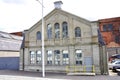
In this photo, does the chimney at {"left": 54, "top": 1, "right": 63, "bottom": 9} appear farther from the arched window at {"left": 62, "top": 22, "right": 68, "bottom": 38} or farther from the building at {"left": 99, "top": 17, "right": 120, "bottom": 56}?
the building at {"left": 99, "top": 17, "right": 120, "bottom": 56}

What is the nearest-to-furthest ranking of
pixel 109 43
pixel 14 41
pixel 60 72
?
pixel 60 72 → pixel 14 41 → pixel 109 43

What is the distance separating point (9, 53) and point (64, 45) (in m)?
19.2

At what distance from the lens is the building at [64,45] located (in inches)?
957

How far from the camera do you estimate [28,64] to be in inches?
1134

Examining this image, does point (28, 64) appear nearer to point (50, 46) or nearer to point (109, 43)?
point (50, 46)

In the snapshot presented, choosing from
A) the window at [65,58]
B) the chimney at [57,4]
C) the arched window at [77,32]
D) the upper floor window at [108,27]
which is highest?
the chimney at [57,4]

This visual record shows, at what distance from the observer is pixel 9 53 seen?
39844mm

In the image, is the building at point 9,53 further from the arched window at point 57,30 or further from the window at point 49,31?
the arched window at point 57,30

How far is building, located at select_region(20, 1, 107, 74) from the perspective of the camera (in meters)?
24.3

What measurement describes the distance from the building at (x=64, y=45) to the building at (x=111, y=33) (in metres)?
23.5

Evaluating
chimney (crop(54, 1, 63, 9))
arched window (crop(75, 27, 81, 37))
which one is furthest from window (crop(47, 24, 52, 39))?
arched window (crop(75, 27, 81, 37))

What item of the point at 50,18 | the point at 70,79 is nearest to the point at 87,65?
the point at 70,79

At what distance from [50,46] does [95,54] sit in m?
7.77

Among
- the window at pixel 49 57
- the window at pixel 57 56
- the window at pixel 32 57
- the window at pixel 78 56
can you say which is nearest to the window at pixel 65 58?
the window at pixel 57 56
